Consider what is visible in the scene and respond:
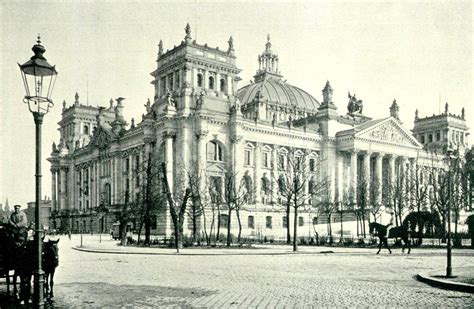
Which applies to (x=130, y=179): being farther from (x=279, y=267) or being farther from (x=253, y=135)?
(x=279, y=267)

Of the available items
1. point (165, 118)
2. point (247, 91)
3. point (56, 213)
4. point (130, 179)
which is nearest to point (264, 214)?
point (165, 118)

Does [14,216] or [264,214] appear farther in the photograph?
[264,214]

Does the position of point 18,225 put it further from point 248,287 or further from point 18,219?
point 248,287

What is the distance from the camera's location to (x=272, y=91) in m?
98.1

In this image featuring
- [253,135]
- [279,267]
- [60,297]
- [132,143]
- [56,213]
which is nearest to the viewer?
[60,297]

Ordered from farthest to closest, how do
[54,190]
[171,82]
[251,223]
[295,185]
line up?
[54,190]
[171,82]
[251,223]
[295,185]

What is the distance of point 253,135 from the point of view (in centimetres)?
7412

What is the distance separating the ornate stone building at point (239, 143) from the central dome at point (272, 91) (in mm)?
272

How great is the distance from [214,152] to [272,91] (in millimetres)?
31537

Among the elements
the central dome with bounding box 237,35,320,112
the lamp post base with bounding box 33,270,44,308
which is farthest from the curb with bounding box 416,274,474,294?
the central dome with bounding box 237,35,320,112

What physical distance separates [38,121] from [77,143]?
104715 millimetres

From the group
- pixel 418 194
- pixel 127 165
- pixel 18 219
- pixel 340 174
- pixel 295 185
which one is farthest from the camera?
pixel 127 165

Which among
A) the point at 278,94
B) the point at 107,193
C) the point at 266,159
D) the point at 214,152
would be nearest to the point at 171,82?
the point at 214,152

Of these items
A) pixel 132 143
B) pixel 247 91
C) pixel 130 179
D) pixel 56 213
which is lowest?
pixel 56 213
